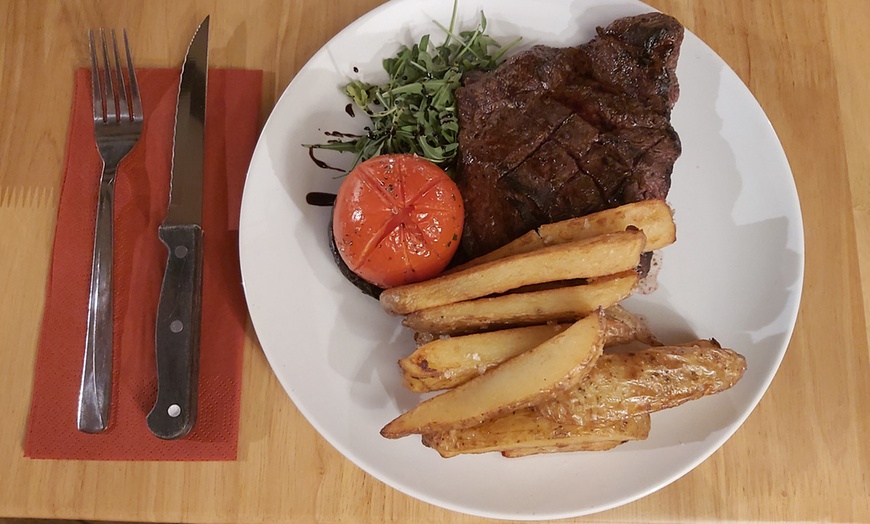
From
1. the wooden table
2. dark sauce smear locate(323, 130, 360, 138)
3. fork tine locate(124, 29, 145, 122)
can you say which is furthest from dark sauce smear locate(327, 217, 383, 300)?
fork tine locate(124, 29, 145, 122)

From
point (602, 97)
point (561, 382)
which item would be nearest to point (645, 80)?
point (602, 97)

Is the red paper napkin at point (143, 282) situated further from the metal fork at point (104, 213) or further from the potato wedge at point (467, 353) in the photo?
the potato wedge at point (467, 353)

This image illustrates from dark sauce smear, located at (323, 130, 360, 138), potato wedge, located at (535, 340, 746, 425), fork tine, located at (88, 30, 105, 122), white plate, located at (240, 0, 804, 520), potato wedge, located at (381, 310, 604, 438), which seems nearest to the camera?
potato wedge, located at (381, 310, 604, 438)

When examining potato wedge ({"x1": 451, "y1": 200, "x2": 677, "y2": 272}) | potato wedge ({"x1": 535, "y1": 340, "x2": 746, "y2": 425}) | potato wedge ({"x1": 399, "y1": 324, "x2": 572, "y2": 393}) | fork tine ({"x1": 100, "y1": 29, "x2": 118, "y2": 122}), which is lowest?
potato wedge ({"x1": 535, "y1": 340, "x2": 746, "y2": 425})

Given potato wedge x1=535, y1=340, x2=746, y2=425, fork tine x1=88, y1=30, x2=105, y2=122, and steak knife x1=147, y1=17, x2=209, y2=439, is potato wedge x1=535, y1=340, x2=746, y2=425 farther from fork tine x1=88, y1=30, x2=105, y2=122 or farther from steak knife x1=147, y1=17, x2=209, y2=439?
fork tine x1=88, y1=30, x2=105, y2=122

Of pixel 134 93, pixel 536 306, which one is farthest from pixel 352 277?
pixel 134 93

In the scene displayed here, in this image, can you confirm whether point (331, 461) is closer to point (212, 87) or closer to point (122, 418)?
point (122, 418)
